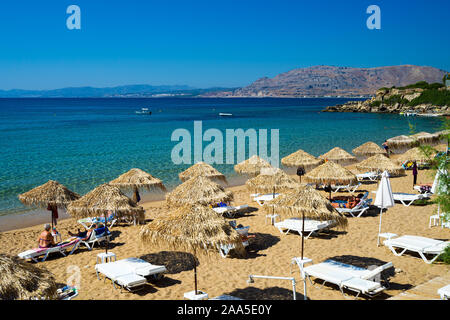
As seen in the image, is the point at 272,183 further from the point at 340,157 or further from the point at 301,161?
the point at 340,157

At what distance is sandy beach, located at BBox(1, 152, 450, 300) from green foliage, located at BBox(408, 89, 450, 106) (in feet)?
246

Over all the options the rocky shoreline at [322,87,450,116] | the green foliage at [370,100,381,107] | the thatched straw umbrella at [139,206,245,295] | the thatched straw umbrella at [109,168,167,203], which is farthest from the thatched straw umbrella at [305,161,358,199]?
the green foliage at [370,100,381,107]

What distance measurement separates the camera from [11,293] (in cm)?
507

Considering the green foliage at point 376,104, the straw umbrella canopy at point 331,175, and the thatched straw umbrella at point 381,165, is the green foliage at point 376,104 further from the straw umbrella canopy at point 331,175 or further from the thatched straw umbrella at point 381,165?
the straw umbrella canopy at point 331,175

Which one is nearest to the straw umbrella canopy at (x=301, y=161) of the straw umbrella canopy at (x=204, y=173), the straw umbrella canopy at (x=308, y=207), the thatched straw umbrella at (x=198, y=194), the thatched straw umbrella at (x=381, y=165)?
the thatched straw umbrella at (x=381, y=165)

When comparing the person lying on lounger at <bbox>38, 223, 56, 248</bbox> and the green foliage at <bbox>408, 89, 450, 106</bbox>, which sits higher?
the green foliage at <bbox>408, 89, 450, 106</bbox>

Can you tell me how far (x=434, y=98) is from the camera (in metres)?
81.1

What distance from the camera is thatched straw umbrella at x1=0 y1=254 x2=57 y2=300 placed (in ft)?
16.7

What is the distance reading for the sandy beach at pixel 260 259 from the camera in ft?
25.5

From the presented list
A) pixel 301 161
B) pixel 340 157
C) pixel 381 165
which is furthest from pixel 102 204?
→ pixel 340 157

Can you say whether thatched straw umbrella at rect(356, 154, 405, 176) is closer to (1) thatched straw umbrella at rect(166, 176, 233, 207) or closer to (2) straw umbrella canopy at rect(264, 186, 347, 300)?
(1) thatched straw umbrella at rect(166, 176, 233, 207)

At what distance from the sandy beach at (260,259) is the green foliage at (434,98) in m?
74.9
